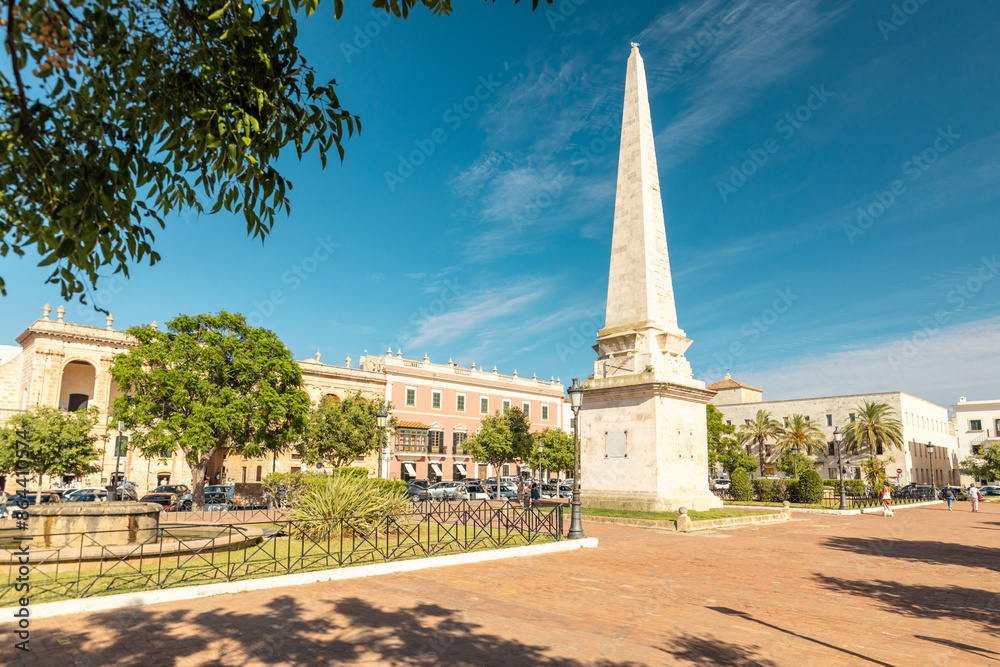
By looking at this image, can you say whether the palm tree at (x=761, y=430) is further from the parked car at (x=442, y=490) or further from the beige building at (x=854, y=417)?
the parked car at (x=442, y=490)

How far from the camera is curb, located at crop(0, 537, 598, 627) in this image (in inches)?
297

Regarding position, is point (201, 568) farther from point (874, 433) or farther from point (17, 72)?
point (874, 433)

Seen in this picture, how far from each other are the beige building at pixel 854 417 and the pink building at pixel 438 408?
84.3ft

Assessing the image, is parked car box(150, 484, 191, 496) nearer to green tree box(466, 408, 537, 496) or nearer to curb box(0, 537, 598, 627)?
green tree box(466, 408, 537, 496)

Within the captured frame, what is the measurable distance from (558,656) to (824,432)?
234 ft

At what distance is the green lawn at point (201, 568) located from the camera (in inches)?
332

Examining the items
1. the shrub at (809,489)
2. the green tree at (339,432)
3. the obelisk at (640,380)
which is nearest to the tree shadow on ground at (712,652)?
the obelisk at (640,380)

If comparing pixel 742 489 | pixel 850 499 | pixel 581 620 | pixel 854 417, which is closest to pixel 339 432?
pixel 742 489

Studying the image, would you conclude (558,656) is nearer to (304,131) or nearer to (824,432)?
(304,131)

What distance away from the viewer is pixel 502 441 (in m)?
45.8

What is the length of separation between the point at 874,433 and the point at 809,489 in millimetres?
36389

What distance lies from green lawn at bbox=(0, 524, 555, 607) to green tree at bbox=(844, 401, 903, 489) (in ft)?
196

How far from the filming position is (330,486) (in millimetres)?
13961

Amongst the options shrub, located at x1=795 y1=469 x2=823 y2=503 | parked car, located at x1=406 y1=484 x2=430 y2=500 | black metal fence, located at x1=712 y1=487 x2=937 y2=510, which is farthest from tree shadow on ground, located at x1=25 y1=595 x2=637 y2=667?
parked car, located at x1=406 y1=484 x2=430 y2=500
